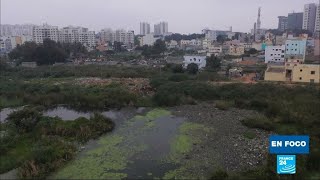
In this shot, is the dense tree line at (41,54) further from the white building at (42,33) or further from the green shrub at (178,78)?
the white building at (42,33)

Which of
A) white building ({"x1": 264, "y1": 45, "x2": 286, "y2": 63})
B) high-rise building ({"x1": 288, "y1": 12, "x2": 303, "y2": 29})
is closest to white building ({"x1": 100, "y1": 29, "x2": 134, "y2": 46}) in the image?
high-rise building ({"x1": 288, "y1": 12, "x2": 303, "y2": 29})

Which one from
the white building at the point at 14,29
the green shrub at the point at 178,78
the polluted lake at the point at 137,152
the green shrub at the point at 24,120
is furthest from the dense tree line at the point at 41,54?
the white building at the point at 14,29

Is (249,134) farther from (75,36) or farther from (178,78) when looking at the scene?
(75,36)

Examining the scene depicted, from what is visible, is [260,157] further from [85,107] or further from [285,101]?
[85,107]

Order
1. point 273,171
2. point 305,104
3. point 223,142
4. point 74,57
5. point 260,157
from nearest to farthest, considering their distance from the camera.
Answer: point 273,171 → point 260,157 → point 223,142 → point 305,104 → point 74,57

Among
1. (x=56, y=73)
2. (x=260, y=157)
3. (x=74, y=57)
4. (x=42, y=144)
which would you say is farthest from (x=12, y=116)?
(x=74, y=57)

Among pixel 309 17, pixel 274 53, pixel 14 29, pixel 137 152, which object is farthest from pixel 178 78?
pixel 14 29
